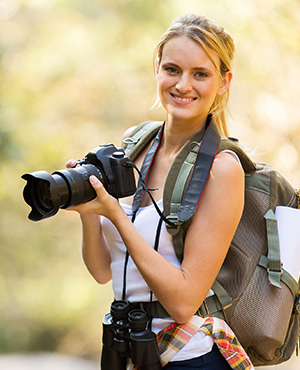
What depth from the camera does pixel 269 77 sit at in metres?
4.82

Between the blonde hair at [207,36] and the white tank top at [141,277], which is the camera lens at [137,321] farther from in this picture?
the blonde hair at [207,36]

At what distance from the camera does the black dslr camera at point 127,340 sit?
1.33 meters

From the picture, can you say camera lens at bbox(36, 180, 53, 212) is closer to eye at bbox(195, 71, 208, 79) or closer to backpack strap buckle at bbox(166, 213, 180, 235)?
backpack strap buckle at bbox(166, 213, 180, 235)

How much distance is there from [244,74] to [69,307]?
317 centimetres

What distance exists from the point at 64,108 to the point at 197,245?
14.8 feet

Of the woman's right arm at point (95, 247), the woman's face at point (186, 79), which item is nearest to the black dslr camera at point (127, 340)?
the woman's right arm at point (95, 247)

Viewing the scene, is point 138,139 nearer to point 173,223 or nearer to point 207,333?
point 173,223

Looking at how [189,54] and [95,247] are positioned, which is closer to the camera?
[189,54]

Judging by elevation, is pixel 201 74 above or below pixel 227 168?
above

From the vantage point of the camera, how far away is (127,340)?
4.65 ft

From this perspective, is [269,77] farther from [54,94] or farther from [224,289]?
[224,289]

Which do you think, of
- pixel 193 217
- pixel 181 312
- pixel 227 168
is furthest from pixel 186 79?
pixel 181 312

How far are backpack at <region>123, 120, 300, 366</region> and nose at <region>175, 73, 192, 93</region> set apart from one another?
0.13 meters

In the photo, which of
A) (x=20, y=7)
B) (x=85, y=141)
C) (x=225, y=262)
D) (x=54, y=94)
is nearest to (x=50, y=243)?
(x=85, y=141)
